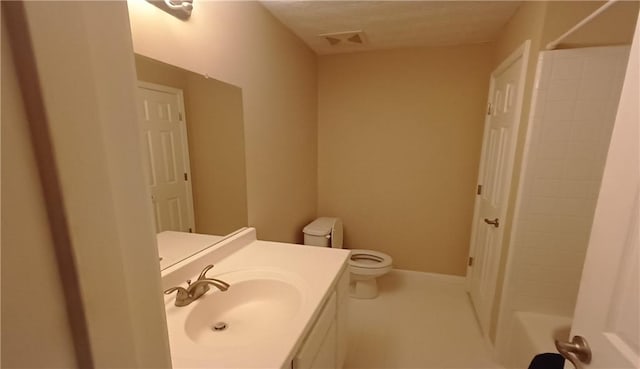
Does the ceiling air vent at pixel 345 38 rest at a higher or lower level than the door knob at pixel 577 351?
higher

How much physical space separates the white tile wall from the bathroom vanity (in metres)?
1.08

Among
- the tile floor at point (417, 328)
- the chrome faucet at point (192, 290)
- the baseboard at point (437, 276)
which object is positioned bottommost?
the tile floor at point (417, 328)

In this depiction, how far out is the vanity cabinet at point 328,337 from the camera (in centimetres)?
97

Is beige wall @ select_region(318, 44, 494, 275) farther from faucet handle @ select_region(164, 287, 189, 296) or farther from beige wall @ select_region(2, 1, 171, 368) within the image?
beige wall @ select_region(2, 1, 171, 368)

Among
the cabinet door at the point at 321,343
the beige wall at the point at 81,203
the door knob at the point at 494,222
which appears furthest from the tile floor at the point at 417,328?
the beige wall at the point at 81,203

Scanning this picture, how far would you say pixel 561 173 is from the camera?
5.02 ft

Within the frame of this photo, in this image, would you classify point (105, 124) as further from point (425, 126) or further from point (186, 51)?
point (425, 126)

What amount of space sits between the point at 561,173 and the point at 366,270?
4.71 feet

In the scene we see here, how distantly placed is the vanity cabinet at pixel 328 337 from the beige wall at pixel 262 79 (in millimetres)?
644

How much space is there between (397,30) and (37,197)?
226cm

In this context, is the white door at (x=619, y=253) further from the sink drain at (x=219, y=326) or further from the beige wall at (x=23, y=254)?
the sink drain at (x=219, y=326)

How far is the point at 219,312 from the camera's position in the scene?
115 cm

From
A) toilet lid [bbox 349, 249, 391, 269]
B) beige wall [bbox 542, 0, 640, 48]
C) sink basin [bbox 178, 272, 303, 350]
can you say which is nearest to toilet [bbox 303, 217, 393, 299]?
toilet lid [bbox 349, 249, 391, 269]

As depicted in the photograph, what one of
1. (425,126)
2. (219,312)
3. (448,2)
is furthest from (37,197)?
(425,126)
